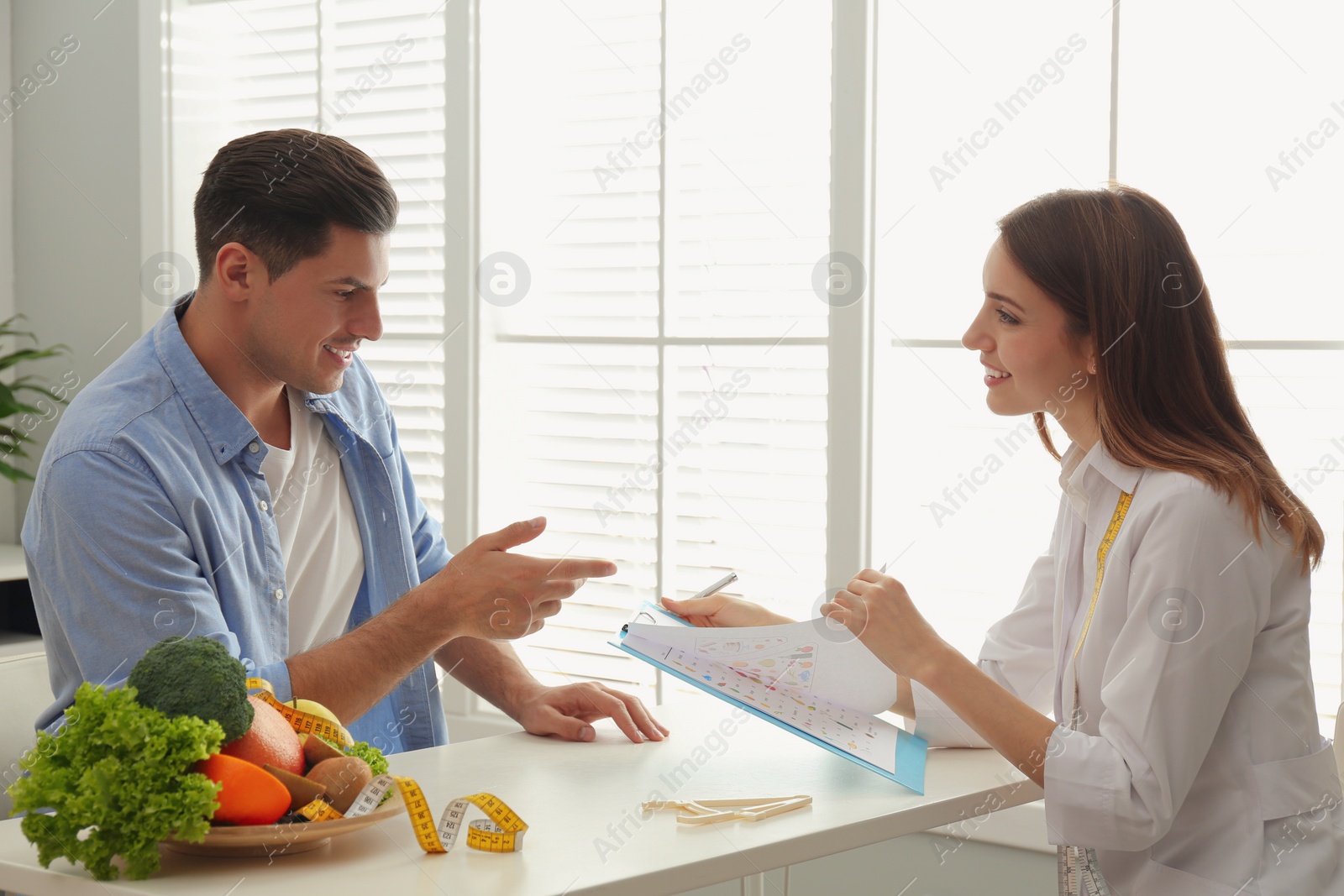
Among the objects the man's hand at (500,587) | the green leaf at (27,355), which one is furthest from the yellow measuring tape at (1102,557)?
the green leaf at (27,355)

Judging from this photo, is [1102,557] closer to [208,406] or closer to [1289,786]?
[1289,786]

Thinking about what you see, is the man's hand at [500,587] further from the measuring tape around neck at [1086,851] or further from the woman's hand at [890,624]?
the measuring tape around neck at [1086,851]

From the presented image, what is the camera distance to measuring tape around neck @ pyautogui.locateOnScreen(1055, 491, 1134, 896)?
1.60m

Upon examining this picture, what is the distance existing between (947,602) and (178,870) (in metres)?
1.95

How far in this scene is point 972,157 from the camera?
2.75 meters

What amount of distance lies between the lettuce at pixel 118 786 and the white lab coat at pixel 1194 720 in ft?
3.44

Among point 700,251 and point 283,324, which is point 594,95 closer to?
point 700,251

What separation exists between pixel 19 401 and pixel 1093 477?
11.5 feet

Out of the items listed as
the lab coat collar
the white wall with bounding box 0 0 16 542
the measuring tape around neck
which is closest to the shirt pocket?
the measuring tape around neck

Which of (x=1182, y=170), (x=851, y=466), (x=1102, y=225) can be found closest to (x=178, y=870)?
(x=1102, y=225)

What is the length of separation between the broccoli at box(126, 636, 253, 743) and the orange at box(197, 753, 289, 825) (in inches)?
1.1

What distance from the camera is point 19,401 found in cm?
390

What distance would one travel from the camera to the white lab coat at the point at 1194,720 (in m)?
1.50

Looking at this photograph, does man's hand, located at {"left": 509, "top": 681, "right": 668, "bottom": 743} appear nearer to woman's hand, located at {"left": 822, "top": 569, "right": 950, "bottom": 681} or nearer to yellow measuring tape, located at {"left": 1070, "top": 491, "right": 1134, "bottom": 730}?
woman's hand, located at {"left": 822, "top": 569, "right": 950, "bottom": 681}
